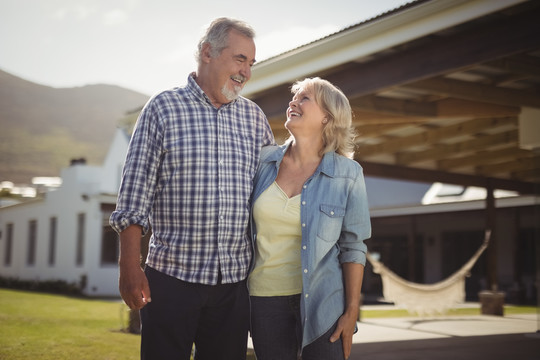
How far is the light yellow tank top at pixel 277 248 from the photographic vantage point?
2.43 m

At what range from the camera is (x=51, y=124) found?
9975 cm

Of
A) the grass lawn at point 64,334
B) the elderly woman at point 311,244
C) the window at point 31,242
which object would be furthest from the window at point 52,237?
the elderly woman at point 311,244

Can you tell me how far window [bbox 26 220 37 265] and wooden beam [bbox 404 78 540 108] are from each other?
18362 mm

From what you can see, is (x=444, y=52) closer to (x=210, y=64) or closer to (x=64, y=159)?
(x=210, y=64)

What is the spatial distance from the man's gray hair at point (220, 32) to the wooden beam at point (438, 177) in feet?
25.5

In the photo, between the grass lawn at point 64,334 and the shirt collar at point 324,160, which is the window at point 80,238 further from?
the shirt collar at point 324,160

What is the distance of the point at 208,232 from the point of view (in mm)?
2365

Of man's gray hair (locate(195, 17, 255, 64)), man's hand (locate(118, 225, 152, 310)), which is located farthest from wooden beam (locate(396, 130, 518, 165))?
man's hand (locate(118, 225, 152, 310))

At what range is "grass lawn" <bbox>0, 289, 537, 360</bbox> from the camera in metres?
6.02

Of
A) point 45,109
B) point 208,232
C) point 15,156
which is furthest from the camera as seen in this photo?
point 45,109

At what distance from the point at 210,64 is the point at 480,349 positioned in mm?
5361

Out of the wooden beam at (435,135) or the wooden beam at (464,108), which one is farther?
the wooden beam at (435,135)

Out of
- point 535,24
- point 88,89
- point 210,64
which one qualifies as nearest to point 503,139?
point 535,24

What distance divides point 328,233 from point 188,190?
1.85 feet
